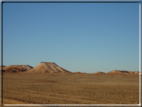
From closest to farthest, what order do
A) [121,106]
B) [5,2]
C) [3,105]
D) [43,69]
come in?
[5,2] → [3,105] → [121,106] → [43,69]

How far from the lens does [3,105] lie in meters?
9.12

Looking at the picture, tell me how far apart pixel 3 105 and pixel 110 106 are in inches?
213

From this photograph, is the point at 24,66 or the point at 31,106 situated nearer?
the point at 31,106

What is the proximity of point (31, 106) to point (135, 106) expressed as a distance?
5.57 meters

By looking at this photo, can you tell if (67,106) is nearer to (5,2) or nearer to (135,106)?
(135,106)

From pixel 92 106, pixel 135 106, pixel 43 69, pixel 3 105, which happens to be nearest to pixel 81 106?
pixel 92 106

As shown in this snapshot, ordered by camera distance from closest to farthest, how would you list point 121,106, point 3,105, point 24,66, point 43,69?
point 3,105 < point 121,106 < point 43,69 < point 24,66

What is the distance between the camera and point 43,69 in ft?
259

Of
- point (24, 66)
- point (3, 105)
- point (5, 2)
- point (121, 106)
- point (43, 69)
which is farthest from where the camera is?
point (24, 66)

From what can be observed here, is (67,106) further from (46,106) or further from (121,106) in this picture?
(121,106)

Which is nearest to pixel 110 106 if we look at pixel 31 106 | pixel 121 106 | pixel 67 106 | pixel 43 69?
pixel 121 106

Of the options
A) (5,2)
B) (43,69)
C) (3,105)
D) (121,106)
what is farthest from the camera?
(43,69)

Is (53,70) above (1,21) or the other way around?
the other way around

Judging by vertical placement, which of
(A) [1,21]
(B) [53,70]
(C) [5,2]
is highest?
(C) [5,2]
